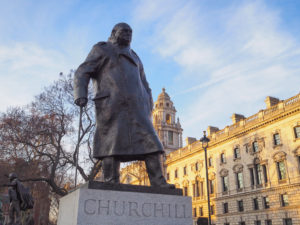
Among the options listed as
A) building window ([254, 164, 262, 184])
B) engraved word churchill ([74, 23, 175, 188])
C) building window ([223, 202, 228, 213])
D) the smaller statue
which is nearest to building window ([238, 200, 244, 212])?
building window ([223, 202, 228, 213])

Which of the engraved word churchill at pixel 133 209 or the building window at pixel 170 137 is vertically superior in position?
the building window at pixel 170 137

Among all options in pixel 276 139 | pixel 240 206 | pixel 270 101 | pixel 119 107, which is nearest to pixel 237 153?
pixel 276 139

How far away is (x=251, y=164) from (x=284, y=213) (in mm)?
7102

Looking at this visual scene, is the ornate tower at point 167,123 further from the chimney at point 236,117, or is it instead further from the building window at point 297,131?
the building window at point 297,131

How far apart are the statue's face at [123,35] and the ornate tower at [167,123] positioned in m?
63.5

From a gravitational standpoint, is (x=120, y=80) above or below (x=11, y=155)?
below

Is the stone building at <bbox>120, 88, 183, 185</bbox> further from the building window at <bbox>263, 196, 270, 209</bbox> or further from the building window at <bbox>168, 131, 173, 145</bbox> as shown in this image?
the building window at <bbox>263, 196, 270, 209</bbox>

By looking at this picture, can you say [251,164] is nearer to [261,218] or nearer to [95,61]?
[261,218]

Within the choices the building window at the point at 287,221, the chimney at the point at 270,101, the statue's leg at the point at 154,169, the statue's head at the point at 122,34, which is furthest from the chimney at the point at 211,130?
the statue's leg at the point at 154,169

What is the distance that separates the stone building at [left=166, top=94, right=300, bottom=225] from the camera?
31719 millimetres

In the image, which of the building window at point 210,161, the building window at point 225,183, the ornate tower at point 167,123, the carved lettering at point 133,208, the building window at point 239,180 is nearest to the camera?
the carved lettering at point 133,208

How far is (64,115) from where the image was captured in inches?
888

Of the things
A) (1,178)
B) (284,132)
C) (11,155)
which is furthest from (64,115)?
(284,132)

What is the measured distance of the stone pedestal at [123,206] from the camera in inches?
126
